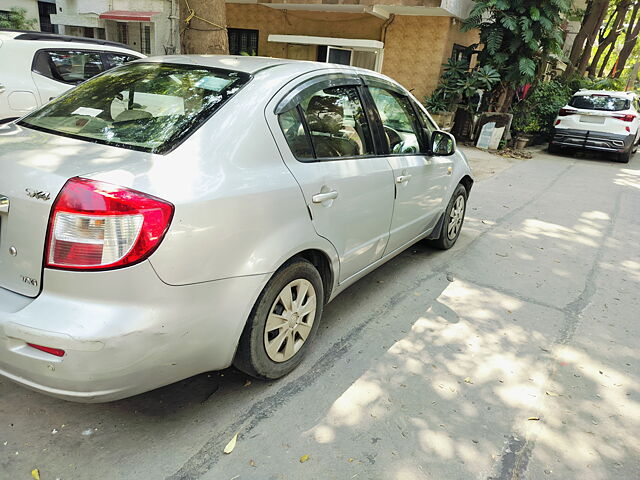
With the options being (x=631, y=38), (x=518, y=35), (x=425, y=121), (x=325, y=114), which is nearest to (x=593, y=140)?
(x=518, y=35)

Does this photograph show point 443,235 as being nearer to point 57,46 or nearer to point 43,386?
point 43,386

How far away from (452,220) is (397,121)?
1.52m

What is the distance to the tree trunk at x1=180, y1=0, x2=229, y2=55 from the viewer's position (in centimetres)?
557

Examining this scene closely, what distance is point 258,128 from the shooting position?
2330 mm

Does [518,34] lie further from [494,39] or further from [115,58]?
[115,58]

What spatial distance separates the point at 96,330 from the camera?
70.7 inches

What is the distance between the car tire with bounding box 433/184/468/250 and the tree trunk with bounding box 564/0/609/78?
1332 centimetres

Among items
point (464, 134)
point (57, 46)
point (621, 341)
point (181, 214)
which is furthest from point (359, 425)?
point (464, 134)

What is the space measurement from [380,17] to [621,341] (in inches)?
442

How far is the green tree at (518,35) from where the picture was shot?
35.3 feet

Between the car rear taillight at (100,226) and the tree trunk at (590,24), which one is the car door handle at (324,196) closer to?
the car rear taillight at (100,226)

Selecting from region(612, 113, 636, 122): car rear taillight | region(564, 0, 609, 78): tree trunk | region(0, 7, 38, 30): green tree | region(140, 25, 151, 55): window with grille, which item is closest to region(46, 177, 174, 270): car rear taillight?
region(612, 113, 636, 122): car rear taillight

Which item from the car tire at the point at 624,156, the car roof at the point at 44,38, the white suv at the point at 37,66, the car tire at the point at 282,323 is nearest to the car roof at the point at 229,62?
the car tire at the point at 282,323

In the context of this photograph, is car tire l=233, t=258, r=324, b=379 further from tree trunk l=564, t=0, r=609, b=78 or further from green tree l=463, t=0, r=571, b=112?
tree trunk l=564, t=0, r=609, b=78
